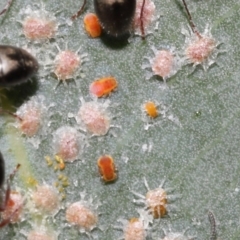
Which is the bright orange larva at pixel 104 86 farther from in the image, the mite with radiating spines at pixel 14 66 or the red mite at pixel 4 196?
the red mite at pixel 4 196

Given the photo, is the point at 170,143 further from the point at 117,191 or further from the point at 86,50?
the point at 86,50

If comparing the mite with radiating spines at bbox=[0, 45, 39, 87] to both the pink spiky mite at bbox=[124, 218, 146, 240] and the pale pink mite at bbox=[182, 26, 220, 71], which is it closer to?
the pale pink mite at bbox=[182, 26, 220, 71]

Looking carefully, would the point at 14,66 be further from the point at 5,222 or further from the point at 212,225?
the point at 212,225

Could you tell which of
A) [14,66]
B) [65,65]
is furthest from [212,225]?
[14,66]

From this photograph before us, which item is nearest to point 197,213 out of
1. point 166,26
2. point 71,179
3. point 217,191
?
point 217,191

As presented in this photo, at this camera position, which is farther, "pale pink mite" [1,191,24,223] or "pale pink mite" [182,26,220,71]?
"pale pink mite" [182,26,220,71]

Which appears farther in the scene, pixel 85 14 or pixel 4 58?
pixel 85 14

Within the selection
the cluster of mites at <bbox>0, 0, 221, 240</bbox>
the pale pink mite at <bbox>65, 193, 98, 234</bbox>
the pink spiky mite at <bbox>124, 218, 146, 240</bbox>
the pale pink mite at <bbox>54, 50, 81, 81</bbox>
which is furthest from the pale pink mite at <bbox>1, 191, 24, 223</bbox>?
the pale pink mite at <bbox>54, 50, 81, 81</bbox>

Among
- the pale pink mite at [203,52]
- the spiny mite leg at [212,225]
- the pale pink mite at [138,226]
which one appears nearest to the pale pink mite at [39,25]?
the pale pink mite at [203,52]
